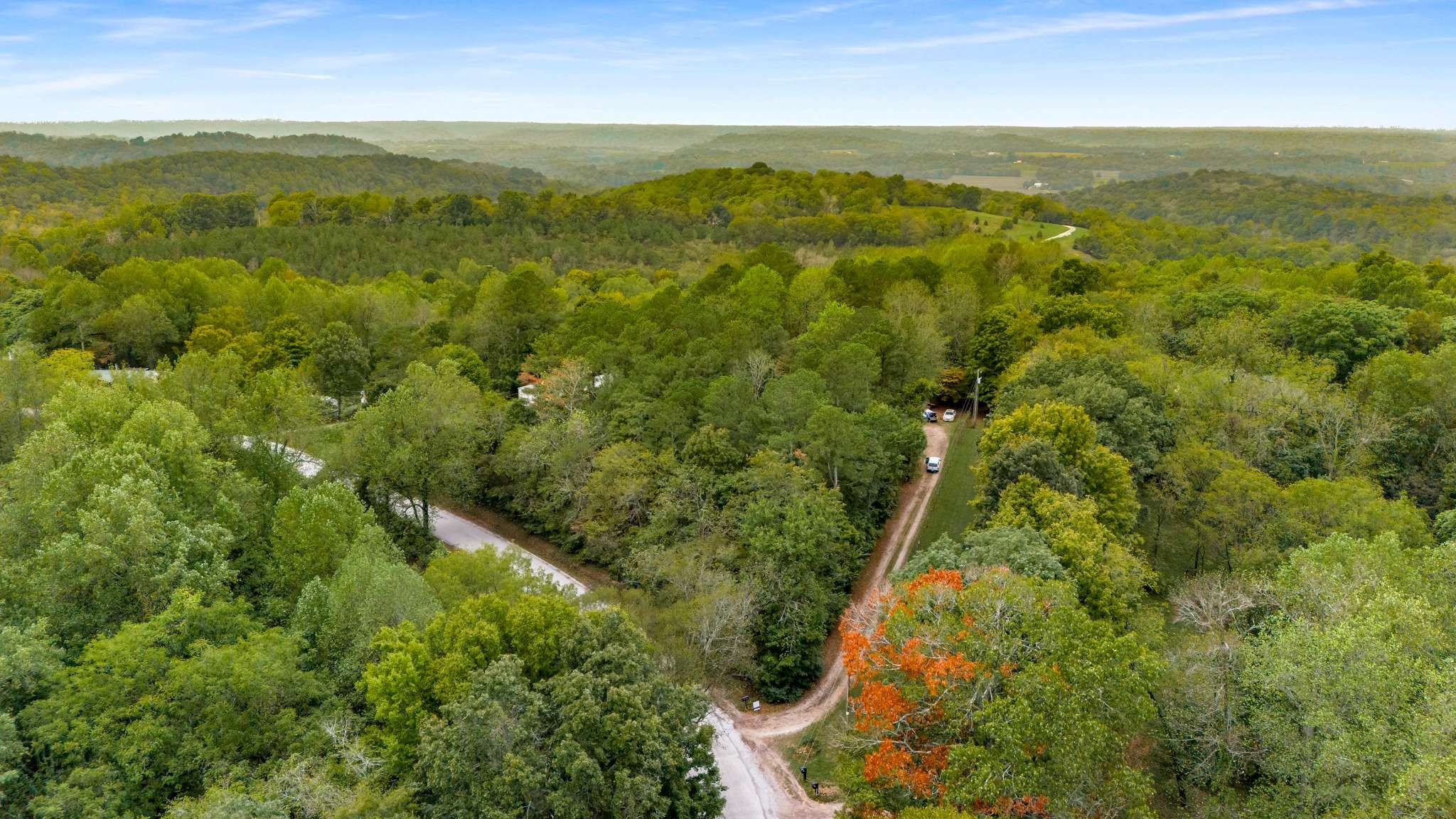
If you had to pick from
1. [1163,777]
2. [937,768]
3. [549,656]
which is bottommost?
[1163,777]

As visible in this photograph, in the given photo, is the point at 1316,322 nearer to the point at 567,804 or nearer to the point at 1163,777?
the point at 1163,777

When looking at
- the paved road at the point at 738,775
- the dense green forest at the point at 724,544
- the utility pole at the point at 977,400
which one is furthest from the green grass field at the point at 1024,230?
the paved road at the point at 738,775

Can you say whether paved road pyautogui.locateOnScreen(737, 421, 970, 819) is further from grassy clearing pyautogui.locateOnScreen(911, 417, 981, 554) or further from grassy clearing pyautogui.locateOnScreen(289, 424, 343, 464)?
grassy clearing pyautogui.locateOnScreen(289, 424, 343, 464)

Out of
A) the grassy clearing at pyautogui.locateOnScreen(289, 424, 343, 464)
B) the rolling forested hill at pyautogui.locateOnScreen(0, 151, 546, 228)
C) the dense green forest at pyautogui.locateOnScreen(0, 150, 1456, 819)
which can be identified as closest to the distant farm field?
the rolling forested hill at pyautogui.locateOnScreen(0, 151, 546, 228)

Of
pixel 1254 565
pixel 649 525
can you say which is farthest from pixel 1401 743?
pixel 649 525

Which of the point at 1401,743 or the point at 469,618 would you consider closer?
the point at 1401,743

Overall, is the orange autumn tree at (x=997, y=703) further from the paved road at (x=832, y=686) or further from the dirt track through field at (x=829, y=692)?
the dirt track through field at (x=829, y=692)
